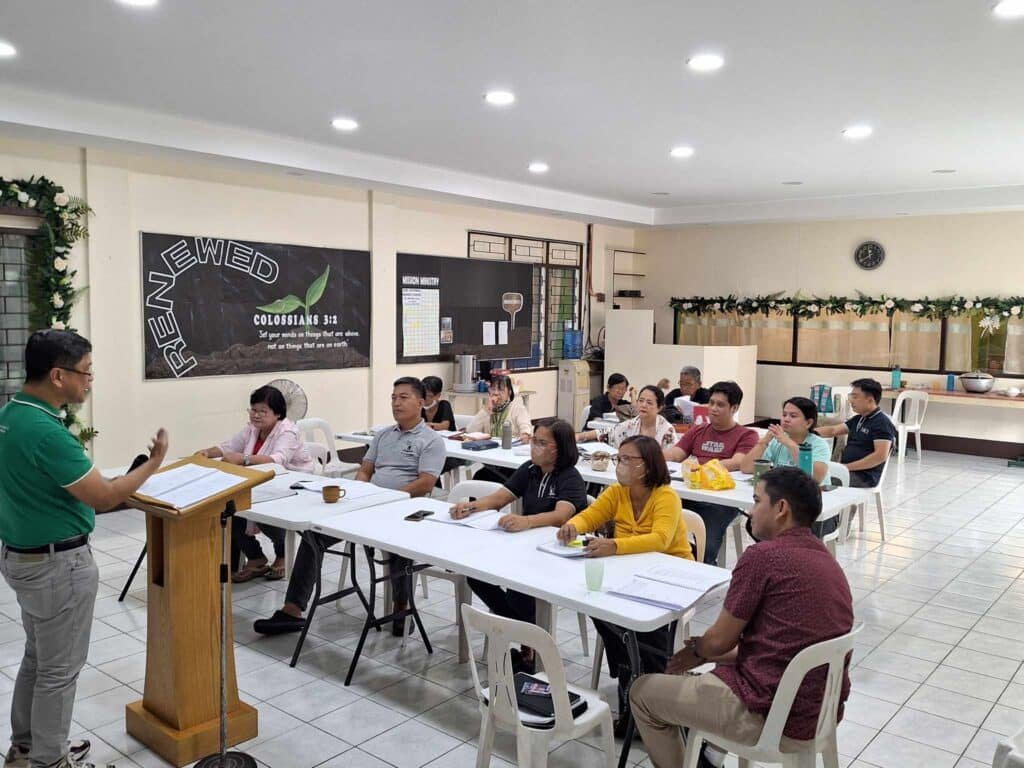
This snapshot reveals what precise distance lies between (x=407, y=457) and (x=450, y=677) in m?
1.29

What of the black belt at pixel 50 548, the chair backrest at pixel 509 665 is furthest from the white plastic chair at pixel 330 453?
the chair backrest at pixel 509 665

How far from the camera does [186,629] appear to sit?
2770 millimetres

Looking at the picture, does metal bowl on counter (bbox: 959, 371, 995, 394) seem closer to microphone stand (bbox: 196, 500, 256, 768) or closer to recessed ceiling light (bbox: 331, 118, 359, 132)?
recessed ceiling light (bbox: 331, 118, 359, 132)

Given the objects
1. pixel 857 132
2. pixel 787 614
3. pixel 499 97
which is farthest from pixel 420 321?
Answer: pixel 787 614

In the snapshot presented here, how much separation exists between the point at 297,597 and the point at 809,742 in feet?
8.63

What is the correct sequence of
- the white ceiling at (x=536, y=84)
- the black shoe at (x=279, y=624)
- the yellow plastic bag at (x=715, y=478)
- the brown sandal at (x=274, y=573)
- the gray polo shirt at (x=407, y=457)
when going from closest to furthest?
the white ceiling at (x=536, y=84) → the black shoe at (x=279, y=624) → the yellow plastic bag at (x=715, y=478) → the gray polo shirt at (x=407, y=457) → the brown sandal at (x=274, y=573)

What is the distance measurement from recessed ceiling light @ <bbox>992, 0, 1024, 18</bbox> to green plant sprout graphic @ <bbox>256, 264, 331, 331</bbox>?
576 cm

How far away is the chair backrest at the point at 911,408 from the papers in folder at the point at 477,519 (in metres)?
6.54

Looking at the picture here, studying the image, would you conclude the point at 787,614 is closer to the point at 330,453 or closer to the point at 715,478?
the point at 715,478

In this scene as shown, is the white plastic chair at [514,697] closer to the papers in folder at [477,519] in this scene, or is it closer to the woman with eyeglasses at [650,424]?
the papers in folder at [477,519]

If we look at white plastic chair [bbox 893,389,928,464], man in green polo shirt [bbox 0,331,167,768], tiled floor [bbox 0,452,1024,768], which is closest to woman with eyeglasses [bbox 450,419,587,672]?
tiled floor [bbox 0,452,1024,768]

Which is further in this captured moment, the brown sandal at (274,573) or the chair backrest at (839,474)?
the chair backrest at (839,474)

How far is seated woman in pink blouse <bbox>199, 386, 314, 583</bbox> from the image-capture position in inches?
183

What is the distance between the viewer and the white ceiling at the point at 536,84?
3.78 metres
